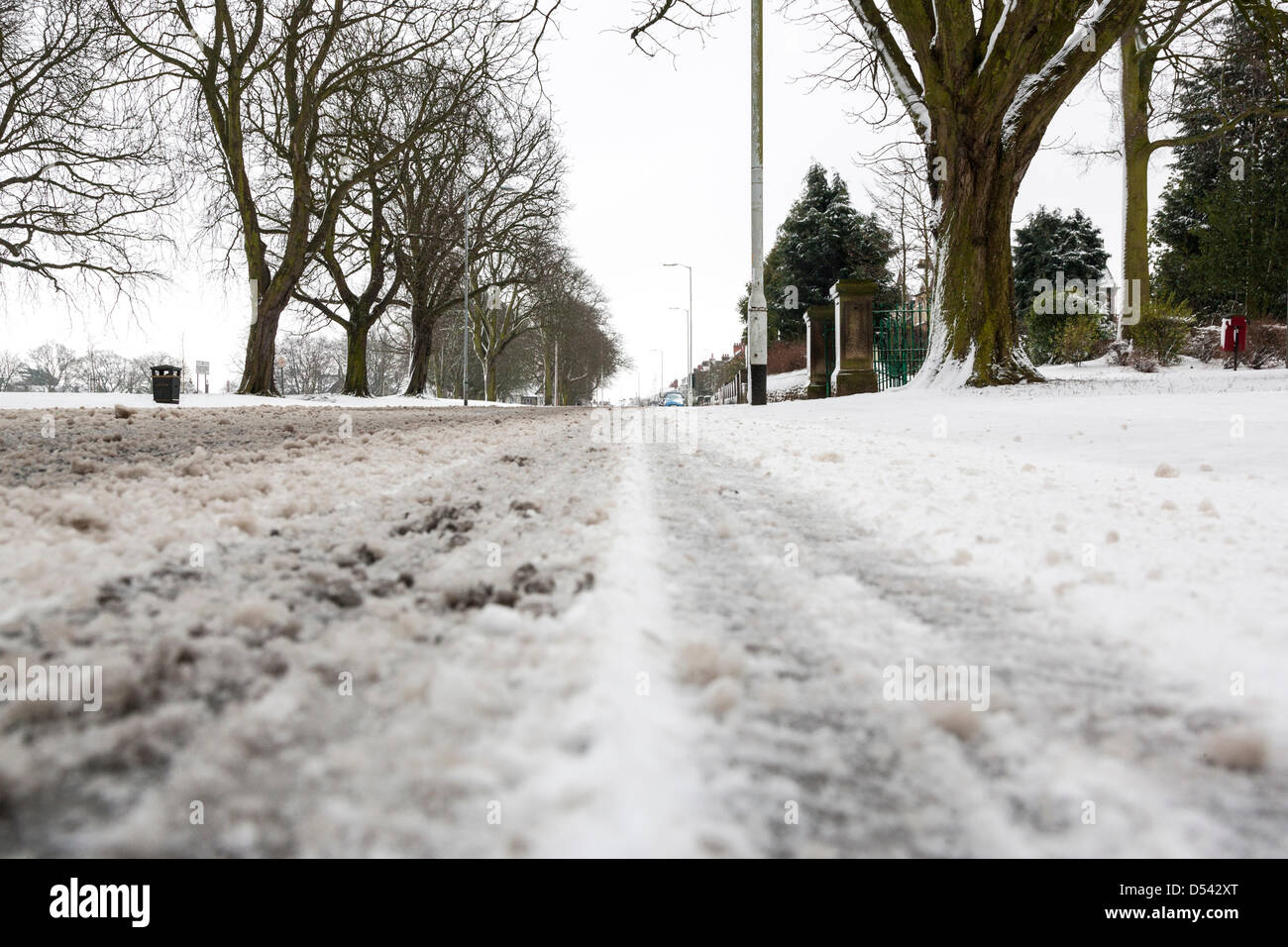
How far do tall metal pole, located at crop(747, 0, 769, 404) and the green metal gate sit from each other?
4.86 meters

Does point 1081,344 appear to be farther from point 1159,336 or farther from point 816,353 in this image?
point 816,353

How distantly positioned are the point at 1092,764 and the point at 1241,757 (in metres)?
0.17

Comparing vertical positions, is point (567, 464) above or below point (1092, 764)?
above

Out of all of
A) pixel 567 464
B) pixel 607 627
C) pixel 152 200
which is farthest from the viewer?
pixel 152 200

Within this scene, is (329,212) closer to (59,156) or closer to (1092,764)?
(59,156)

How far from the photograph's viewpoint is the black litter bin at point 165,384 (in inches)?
522

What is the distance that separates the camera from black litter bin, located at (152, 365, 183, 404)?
522 inches

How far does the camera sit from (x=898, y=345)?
15586mm

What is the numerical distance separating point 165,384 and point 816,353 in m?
13.6

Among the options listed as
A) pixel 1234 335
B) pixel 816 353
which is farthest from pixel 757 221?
pixel 1234 335

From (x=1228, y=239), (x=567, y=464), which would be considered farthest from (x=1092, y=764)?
(x=1228, y=239)

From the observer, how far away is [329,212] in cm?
1642
